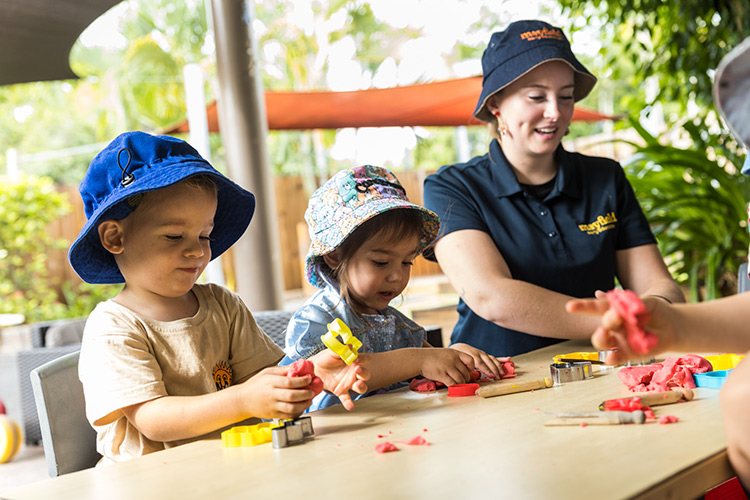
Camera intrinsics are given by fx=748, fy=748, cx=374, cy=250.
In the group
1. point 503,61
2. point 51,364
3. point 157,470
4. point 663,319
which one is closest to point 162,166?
point 51,364

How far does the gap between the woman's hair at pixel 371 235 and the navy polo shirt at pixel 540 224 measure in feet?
1.02

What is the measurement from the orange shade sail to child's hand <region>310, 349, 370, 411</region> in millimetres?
5581

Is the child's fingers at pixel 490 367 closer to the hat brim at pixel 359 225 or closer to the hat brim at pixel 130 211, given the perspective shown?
the hat brim at pixel 359 225

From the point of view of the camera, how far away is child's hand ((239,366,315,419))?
1.34 m

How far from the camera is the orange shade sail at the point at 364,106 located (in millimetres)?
7121

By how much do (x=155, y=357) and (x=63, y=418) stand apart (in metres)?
0.22

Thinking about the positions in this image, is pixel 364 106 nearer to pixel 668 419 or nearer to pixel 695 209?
pixel 695 209

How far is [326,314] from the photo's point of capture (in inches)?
74.8

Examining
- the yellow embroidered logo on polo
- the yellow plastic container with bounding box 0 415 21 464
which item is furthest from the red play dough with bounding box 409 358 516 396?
the yellow plastic container with bounding box 0 415 21 464

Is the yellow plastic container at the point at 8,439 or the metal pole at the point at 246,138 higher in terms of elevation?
the metal pole at the point at 246,138

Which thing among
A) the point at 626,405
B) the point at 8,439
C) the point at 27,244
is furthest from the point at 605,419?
the point at 27,244

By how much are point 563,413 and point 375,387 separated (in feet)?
1.78

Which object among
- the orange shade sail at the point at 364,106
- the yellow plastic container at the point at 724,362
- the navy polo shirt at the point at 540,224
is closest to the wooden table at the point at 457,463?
the yellow plastic container at the point at 724,362

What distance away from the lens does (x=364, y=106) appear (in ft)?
24.7
